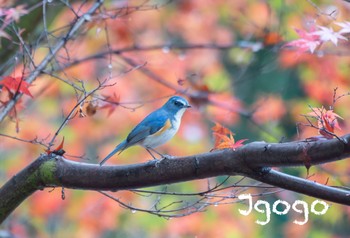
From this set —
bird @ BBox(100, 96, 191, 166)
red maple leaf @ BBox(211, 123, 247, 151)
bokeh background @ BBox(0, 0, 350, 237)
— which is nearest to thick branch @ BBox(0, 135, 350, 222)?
red maple leaf @ BBox(211, 123, 247, 151)

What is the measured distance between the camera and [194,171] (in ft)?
7.55

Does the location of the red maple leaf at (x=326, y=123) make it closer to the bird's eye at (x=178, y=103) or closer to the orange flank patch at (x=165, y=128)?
the orange flank patch at (x=165, y=128)

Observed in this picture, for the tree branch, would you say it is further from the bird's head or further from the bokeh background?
the bokeh background

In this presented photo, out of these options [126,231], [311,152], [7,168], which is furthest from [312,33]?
[126,231]

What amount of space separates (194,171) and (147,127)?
3.17 feet

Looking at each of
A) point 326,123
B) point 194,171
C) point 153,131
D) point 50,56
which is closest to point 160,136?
point 153,131

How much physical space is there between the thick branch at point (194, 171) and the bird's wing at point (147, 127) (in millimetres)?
628

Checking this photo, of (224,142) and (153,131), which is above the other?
(153,131)

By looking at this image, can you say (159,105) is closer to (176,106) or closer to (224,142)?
(176,106)

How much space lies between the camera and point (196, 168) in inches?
90.2

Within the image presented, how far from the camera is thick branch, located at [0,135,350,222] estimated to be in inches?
81.4

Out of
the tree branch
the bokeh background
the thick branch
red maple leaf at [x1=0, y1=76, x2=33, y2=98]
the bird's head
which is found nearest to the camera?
the thick branch

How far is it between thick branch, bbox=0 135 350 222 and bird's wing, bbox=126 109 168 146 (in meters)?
0.63

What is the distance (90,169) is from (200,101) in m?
2.40
